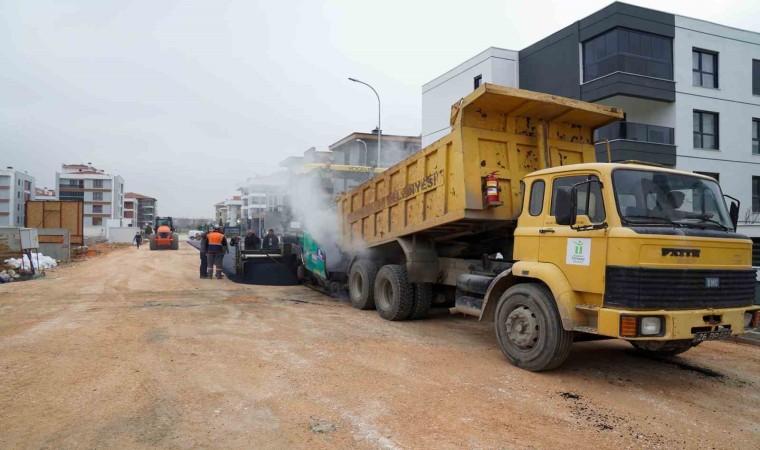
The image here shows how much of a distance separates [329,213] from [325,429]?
8.02 metres

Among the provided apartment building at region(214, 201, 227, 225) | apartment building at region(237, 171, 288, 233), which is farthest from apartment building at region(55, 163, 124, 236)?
apartment building at region(237, 171, 288, 233)

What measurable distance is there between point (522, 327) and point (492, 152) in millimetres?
2401

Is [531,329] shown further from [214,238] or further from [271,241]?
[214,238]

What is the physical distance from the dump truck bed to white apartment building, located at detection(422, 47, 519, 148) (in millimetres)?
15118

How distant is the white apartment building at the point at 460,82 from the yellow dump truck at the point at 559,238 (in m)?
15.1

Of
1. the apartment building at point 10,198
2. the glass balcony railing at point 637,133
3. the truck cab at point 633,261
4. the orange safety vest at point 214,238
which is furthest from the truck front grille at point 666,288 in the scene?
the apartment building at point 10,198

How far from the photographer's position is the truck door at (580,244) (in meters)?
4.83

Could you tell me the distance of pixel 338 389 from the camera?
4707 mm

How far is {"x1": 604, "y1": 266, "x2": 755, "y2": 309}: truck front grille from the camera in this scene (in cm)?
457

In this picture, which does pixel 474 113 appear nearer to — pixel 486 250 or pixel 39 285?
pixel 486 250

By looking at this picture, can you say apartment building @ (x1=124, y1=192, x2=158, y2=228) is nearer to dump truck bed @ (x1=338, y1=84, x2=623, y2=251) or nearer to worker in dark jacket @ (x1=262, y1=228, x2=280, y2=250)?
worker in dark jacket @ (x1=262, y1=228, x2=280, y2=250)

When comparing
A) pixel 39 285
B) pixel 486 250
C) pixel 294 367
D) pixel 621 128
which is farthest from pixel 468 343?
pixel 621 128

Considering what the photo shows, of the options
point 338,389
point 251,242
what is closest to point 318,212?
point 251,242

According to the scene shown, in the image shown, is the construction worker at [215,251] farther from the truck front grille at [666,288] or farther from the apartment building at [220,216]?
the truck front grille at [666,288]
